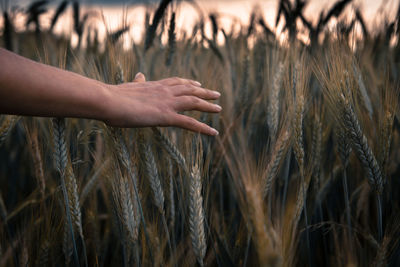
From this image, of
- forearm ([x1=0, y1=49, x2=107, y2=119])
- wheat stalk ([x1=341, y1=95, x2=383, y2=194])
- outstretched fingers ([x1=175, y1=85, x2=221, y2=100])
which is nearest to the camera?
forearm ([x1=0, y1=49, x2=107, y2=119])

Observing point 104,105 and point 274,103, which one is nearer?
point 104,105

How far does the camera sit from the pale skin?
2.24ft

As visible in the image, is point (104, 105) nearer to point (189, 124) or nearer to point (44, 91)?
point (44, 91)

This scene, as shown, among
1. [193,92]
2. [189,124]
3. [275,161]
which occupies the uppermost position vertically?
[193,92]

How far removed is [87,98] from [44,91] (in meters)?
0.09

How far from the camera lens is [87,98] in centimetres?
77

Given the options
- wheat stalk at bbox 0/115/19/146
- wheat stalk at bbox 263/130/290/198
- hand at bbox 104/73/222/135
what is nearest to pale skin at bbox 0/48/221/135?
hand at bbox 104/73/222/135

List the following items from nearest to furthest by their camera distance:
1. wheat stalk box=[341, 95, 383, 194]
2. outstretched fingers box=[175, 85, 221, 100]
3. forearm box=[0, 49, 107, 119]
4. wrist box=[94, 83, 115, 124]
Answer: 1. forearm box=[0, 49, 107, 119]
2. wrist box=[94, 83, 115, 124]
3. wheat stalk box=[341, 95, 383, 194]
4. outstretched fingers box=[175, 85, 221, 100]

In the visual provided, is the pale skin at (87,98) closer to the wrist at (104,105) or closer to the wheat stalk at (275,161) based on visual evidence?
the wrist at (104,105)

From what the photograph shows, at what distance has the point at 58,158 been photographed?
0.86m

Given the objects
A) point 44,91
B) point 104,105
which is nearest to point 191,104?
point 104,105

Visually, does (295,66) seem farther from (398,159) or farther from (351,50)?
(398,159)

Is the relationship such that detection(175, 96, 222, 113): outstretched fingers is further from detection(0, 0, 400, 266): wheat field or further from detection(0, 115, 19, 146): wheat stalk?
detection(0, 115, 19, 146): wheat stalk

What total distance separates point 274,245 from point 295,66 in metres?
0.61
